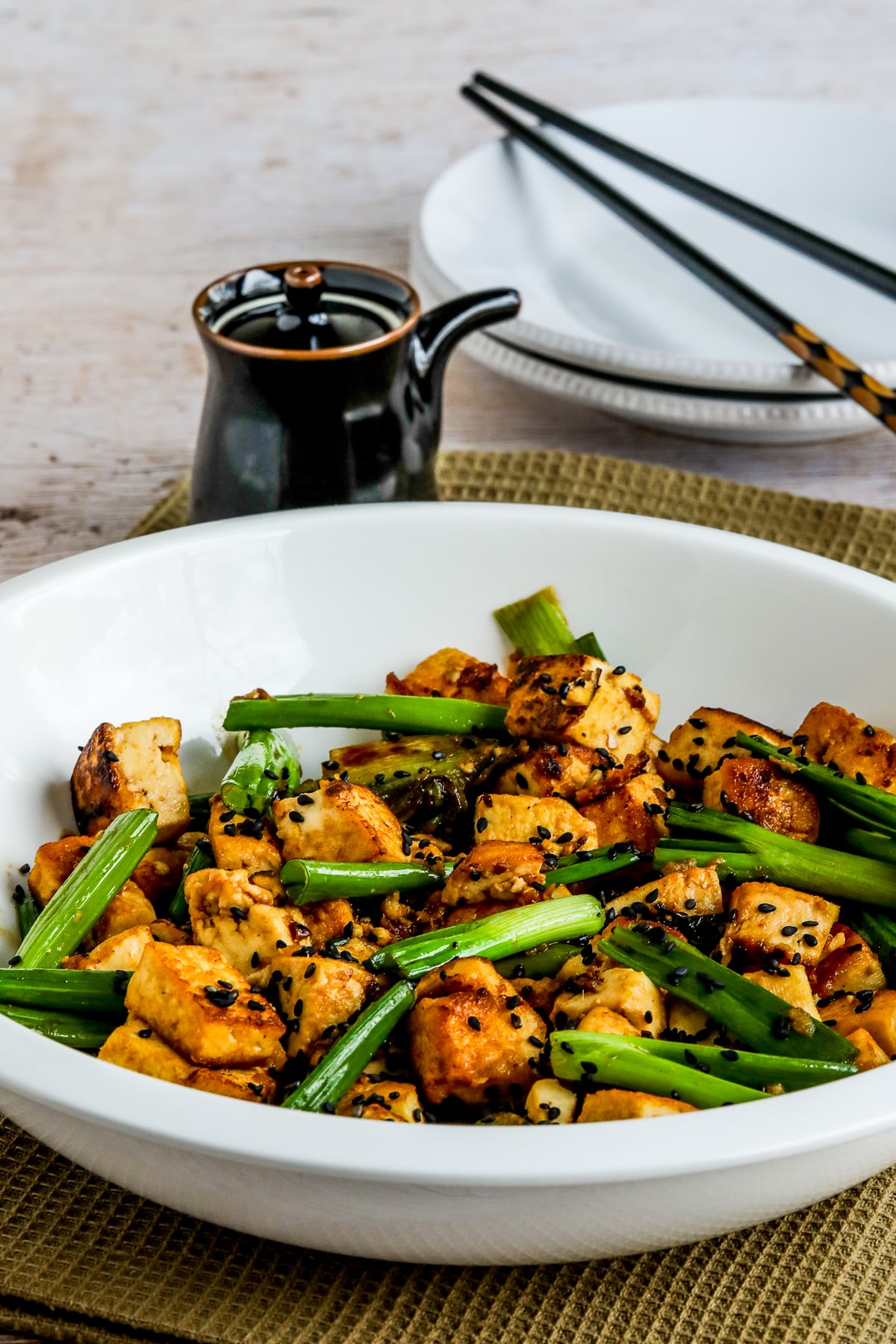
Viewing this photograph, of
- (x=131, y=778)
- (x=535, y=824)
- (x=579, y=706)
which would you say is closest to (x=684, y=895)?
(x=535, y=824)

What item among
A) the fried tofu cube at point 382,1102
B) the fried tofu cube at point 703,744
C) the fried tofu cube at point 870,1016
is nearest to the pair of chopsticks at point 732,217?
the fried tofu cube at point 703,744

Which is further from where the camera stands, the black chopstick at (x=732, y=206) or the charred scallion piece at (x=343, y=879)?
the black chopstick at (x=732, y=206)

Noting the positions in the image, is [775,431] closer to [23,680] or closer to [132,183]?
[23,680]

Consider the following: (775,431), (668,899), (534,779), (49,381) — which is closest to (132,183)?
(49,381)

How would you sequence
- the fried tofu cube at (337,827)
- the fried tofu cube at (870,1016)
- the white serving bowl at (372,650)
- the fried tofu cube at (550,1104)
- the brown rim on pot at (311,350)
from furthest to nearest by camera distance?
the brown rim on pot at (311,350) < the fried tofu cube at (337,827) < the fried tofu cube at (870,1016) < the fried tofu cube at (550,1104) < the white serving bowl at (372,650)

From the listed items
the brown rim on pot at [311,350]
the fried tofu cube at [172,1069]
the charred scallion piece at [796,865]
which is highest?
the brown rim on pot at [311,350]

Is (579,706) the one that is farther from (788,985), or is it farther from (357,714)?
(788,985)

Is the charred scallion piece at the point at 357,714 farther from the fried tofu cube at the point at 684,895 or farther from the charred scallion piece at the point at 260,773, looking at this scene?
the fried tofu cube at the point at 684,895
